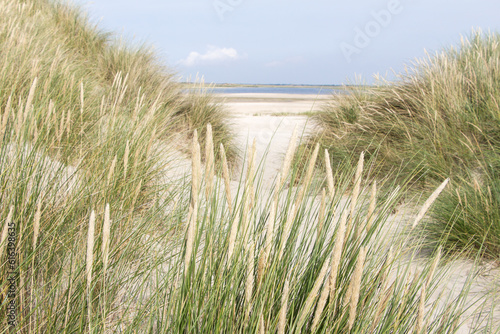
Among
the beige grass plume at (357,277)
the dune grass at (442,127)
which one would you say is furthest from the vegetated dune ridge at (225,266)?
the dune grass at (442,127)

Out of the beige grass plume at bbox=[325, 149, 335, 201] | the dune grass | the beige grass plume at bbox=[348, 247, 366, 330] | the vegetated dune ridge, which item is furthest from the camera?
the dune grass

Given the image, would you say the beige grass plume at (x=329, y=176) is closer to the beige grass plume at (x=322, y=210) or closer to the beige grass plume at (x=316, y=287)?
the beige grass plume at (x=322, y=210)

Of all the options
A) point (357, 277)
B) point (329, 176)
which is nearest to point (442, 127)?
point (329, 176)

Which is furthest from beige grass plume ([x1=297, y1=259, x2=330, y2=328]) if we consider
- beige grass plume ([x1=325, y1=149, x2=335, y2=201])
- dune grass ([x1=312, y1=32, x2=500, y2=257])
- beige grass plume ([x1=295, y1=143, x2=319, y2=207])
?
dune grass ([x1=312, y1=32, x2=500, y2=257])

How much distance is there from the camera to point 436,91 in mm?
4801

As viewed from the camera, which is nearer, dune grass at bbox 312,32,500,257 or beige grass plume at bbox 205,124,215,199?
beige grass plume at bbox 205,124,215,199

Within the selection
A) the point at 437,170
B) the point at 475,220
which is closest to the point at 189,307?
the point at 475,220

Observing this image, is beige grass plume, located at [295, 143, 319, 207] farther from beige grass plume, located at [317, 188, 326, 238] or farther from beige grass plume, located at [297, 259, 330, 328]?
beige grass plume, located at [297, 259, 330, 328]

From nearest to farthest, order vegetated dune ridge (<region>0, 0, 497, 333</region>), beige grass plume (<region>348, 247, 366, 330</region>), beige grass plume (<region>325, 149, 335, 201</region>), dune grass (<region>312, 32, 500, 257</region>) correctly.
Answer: beige grass plume (<region>348, 247, 366, 330</region>), vegetated dune ridge (<region>0, 0, 497, 333</region>), beige grass plume (<region>325, 149, 335, 201</region>), dune grass (<region>312, 32, 500, 257</region>)

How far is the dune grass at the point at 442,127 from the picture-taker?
124 inches

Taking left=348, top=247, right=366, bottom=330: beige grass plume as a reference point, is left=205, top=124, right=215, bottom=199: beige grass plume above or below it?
above

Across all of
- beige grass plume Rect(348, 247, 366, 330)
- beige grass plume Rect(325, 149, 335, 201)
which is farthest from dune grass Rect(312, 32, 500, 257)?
beige grass plume Rect(348, 247, 366, 330)

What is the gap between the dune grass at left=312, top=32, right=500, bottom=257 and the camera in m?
3.15

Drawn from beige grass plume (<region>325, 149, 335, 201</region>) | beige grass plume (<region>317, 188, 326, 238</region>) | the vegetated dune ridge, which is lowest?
the vegetated dune ridge
